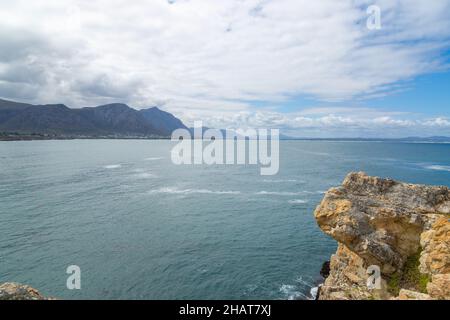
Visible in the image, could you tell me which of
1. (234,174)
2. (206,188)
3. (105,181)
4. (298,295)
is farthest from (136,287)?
(234,174)

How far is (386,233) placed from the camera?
2605 cm

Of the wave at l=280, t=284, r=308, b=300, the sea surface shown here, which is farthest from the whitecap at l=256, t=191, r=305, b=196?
the wave at l=280, t=284, r=308, b=300

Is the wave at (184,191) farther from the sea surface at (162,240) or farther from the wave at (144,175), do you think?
the wave at (144,175)

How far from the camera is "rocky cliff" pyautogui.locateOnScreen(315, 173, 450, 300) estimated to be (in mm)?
22906

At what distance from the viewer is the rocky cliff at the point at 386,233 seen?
22906mm

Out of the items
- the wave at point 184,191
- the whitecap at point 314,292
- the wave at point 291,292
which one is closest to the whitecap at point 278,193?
the wave at point 184,191

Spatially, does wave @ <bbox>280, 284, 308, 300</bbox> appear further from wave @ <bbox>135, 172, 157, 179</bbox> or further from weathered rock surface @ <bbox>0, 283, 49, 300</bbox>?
wave @ <bbox>135, 172, 157, 179</bbox>

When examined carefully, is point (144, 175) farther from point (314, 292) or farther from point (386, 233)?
point (386, 233)

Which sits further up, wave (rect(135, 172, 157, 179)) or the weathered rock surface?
the weathered rock surface

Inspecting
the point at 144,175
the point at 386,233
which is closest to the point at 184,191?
the point at 144,175

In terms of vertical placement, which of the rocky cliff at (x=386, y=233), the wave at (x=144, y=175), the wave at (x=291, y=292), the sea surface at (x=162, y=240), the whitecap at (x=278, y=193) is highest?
the rocky cliff at (x=386, y=233)

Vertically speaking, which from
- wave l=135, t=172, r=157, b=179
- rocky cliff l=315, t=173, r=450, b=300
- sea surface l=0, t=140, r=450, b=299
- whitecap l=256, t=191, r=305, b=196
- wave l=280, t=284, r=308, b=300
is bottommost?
wave l=280, t=284, r=308, b=300

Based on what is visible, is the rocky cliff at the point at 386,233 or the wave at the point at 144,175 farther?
the wave at the point at 144,175
